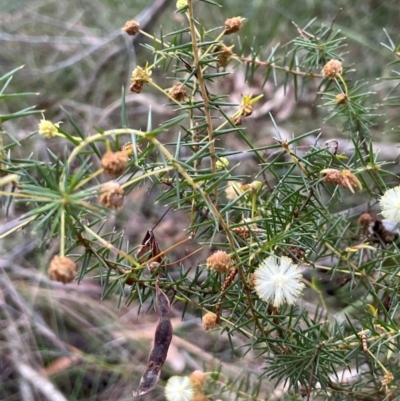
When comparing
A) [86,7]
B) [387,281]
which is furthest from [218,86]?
[387,281]

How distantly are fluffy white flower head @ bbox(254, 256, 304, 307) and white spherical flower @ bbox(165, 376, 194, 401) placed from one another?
0.14 metres

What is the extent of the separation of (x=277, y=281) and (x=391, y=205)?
0.39 feet

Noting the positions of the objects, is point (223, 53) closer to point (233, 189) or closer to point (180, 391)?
point (233, 189)

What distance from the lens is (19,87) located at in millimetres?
1556

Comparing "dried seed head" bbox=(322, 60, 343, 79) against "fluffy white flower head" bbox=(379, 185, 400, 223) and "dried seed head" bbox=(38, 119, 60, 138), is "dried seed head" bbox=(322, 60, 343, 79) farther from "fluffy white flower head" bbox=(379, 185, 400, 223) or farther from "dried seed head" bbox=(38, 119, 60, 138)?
"dried seed head" bbox=(38, 119, 60, 138)

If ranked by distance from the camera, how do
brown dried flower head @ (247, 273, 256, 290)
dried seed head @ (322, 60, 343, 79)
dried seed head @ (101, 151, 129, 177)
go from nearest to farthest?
dried seed head @ (101, 151, 129, 177) < brown dried flower head @ (247, 273, 256, 290) < dried seed head @ (322, 60, 343, 79)

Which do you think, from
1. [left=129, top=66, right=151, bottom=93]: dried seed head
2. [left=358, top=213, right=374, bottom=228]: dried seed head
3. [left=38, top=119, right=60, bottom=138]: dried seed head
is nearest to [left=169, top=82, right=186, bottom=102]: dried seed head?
[left=129, top=66, right=151, bottom=93]: dried seed head

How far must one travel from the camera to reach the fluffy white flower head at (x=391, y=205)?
38 centimetres

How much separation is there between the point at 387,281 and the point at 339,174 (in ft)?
0.68

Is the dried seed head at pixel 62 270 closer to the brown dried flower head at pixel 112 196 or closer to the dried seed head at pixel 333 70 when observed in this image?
the brown dried flower head at pixel 112 196

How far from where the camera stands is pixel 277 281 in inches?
13.6

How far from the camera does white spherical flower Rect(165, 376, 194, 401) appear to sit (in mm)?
434

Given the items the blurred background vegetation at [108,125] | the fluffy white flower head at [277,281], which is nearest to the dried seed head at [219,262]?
the fluffy white flower head at [277,281]

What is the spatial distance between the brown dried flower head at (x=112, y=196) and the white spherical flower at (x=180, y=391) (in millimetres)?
239
